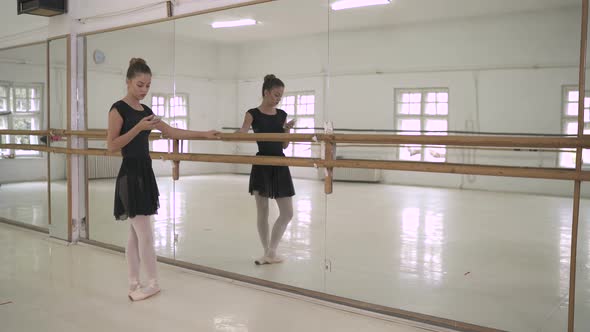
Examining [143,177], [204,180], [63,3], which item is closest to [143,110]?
[143,177]

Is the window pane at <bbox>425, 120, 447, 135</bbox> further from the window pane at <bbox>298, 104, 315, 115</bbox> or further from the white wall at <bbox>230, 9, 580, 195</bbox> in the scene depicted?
the window pane at <bbox>298, 104, 315, 115</bbox>

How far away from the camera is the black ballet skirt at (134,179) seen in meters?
2.96

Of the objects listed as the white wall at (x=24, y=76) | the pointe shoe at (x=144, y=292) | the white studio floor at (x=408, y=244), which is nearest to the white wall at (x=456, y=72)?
the white studio floor at (x=408, y=244)

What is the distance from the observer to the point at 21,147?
5055mm

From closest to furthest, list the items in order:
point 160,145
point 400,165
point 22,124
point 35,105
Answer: point 400,165 < point 160,145 < point 35,105 < point 22,124

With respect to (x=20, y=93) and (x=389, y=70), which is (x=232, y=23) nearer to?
(x=389, y=70)

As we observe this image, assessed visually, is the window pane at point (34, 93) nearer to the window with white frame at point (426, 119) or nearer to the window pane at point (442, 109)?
the window with white frame at point (426, 119)

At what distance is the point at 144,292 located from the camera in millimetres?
3049

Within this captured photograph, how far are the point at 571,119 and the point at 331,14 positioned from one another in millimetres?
1549

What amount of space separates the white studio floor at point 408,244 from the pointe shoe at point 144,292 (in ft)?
2.05

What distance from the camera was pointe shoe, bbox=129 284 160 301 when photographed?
3.01 m

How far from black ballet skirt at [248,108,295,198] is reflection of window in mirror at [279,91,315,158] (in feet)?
0.28

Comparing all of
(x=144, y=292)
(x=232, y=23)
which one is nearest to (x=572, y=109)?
(x=232, y=23)

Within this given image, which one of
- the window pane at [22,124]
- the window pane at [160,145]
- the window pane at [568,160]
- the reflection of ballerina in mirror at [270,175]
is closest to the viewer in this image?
the window pane at [568,160]
